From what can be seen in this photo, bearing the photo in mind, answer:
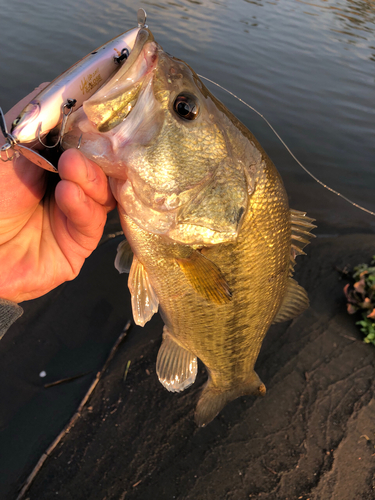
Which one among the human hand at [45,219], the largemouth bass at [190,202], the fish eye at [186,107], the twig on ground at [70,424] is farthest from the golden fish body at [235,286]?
the twig on ground at [70,424]

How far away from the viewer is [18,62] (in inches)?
334

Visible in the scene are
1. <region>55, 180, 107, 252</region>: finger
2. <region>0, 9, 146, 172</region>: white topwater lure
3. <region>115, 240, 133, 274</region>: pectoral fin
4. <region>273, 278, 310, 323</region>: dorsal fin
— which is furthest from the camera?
<region>273, 278, 310, 323</region>: dorsal fin

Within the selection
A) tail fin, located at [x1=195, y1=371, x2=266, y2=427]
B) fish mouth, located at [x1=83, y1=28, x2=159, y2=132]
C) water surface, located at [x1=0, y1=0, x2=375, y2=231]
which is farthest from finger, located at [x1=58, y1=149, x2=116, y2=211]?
water surface, located at [x1=0, y1=0, x2=375, y2=231]

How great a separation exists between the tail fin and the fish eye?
6.70 feet

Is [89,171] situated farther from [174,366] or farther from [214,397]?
[214,397]

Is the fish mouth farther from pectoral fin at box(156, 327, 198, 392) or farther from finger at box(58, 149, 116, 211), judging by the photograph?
pectoral fin at box(156, 327, 198, 392)

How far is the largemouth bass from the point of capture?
4.94 feet

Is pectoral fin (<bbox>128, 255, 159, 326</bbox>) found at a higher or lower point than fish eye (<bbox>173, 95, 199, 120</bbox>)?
lower

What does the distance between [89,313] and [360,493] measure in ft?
10.5

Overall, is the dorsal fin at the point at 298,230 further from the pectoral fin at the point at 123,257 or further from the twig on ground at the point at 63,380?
the twig on ground at the point at 63,380

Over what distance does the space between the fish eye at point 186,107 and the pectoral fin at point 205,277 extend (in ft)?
2.36

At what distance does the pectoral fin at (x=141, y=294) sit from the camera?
216 cm

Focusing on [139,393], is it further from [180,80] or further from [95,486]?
[180,80]

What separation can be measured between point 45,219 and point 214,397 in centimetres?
193
